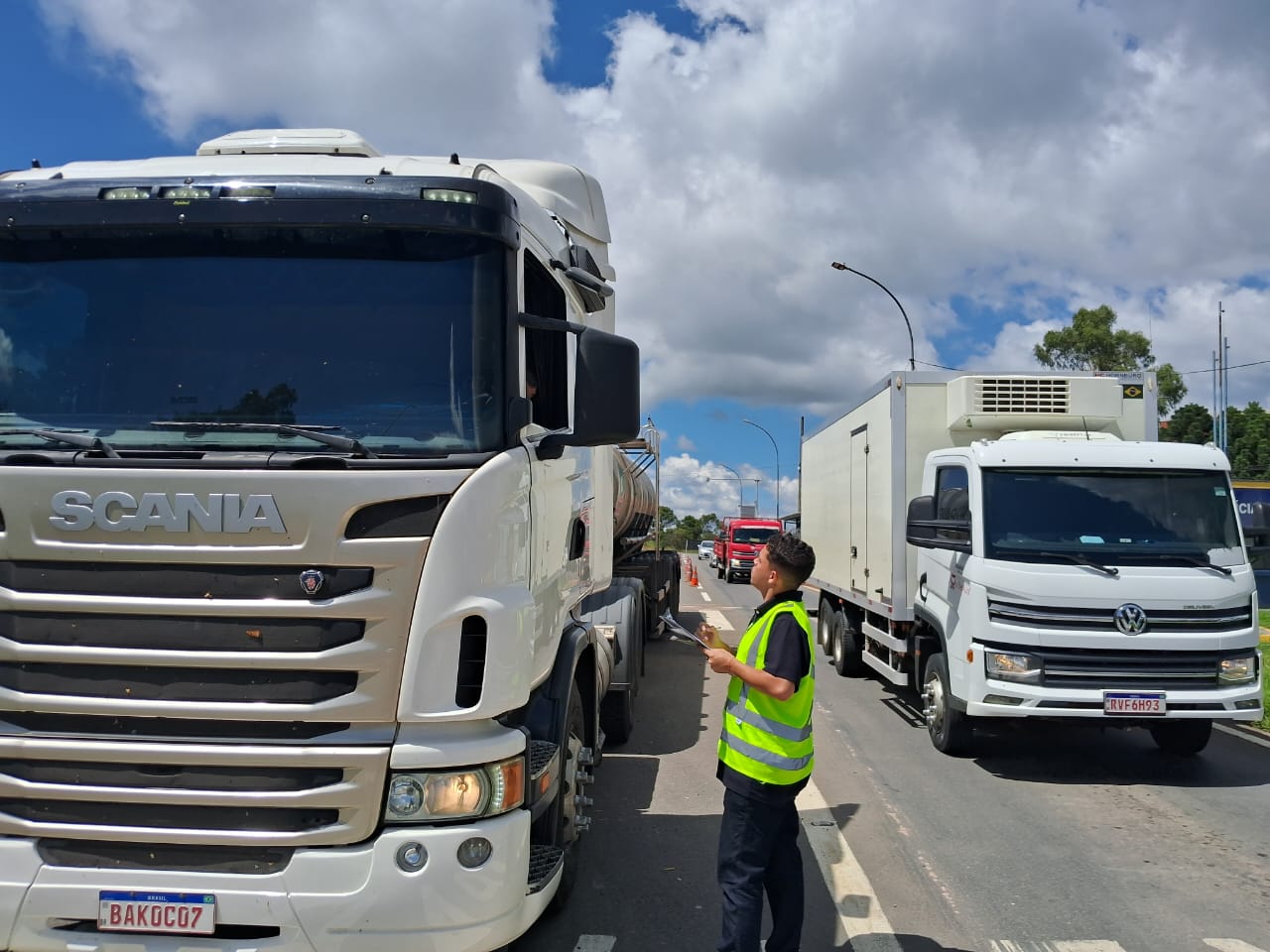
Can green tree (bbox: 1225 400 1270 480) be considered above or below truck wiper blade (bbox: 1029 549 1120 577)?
above

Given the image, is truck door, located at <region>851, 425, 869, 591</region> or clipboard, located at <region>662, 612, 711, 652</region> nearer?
clipboard, located at <region>662, 612, 711, 652</region>

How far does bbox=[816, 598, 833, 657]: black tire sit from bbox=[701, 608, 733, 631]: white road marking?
3896mm

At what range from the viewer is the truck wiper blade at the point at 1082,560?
263 inches

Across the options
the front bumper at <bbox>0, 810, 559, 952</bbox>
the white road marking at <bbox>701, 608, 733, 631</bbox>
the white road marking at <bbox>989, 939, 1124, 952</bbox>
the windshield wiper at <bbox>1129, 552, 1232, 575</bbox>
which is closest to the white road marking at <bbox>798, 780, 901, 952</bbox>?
the white road marking at <bbox>989, 939, 1124, 952</bbox>

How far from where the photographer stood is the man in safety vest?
11.3ft

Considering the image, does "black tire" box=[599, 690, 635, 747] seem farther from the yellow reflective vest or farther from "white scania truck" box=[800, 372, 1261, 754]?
the yellow reflective vest

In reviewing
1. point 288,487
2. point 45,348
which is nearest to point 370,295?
point 288,487

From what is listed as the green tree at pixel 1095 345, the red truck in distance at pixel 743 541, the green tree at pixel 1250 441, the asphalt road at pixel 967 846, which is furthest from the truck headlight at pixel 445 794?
the green tree at pixel 1250 441

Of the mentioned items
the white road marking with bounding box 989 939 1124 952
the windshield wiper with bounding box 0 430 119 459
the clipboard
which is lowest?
the white road marking with bounding box 989 939 1124 952

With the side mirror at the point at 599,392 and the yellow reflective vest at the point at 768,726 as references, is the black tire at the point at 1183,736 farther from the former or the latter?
the side mirror at the point at 599,392

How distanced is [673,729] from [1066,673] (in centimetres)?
340

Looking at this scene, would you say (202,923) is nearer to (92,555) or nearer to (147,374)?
(92,555)

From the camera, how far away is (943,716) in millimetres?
7465

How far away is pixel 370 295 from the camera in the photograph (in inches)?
129
